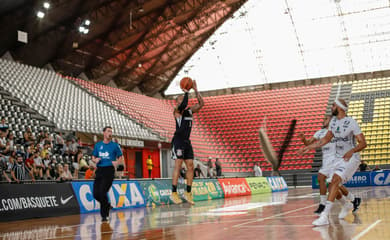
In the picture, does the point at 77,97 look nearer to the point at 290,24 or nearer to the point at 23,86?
the point at 23,86

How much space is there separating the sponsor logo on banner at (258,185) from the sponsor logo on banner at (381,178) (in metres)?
5.40

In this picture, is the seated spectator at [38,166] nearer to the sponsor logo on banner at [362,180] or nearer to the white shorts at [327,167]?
the white shorts at [327,167]

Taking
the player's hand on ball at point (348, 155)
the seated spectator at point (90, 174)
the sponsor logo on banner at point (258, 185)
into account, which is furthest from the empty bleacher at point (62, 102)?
the player's hand on ball at point (348, 155)

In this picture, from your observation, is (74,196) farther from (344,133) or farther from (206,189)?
(344,133)

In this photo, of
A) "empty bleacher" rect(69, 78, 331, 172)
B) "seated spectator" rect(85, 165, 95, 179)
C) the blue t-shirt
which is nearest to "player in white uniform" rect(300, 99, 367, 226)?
the blue t-shirt

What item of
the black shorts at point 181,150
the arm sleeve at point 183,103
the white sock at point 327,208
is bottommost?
the white sock at point 327,208

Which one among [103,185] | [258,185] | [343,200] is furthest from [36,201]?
[258,185]

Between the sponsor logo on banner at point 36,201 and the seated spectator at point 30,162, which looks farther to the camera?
the seated spectator at point 30,162

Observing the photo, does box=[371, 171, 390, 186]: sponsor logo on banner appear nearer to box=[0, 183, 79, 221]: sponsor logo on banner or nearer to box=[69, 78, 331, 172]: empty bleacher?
box=[69, 78, 331, 172]: empty bleacher

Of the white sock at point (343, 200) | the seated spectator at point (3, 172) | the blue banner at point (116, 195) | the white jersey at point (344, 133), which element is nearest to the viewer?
the white jersey at point (344, 133)

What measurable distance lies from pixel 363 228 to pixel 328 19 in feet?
119

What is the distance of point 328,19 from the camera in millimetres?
38438

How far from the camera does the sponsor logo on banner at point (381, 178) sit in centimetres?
2302

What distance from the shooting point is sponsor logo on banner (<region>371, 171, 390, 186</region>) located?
2302cm
